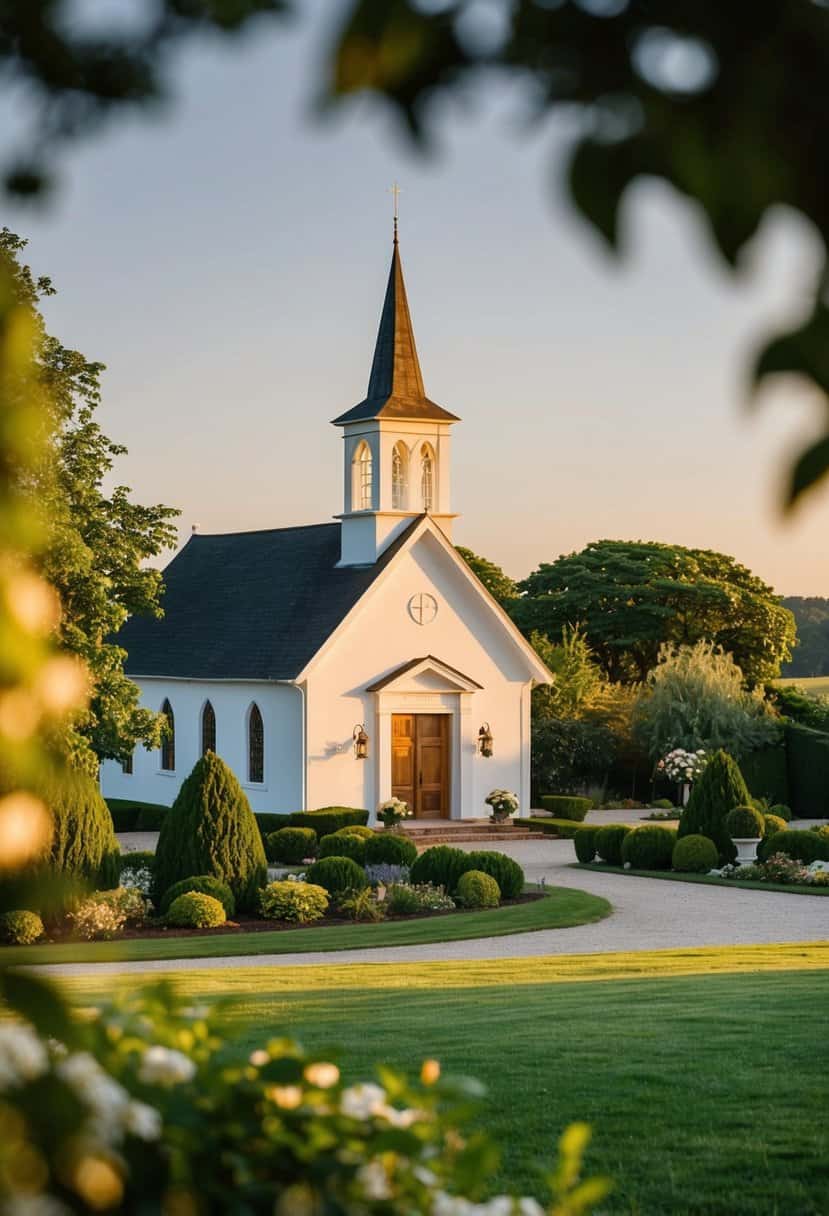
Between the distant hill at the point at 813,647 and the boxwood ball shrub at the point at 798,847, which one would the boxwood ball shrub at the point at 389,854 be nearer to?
the boxwood ball shrub at the point at 798,847

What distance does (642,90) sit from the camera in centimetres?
173

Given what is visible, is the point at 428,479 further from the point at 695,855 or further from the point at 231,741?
the point at 695,855

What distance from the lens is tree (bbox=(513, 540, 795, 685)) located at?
5528 centimetres

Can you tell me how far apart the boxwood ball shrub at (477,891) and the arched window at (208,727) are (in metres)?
15.4

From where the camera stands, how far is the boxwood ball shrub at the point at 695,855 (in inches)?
1037

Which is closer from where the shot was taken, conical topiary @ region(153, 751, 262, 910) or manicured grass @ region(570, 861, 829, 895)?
conical topiary @ region(153, 751, 262, 910)

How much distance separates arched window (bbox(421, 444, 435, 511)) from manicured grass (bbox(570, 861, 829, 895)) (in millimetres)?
11008

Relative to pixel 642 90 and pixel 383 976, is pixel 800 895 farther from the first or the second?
pixel 642 90

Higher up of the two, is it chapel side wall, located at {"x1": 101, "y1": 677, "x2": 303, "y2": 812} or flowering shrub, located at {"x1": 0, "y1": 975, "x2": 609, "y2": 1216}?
chapel side wall, located at {"x1": 101, "y1": 677, "x2": 303, "y2": 812}

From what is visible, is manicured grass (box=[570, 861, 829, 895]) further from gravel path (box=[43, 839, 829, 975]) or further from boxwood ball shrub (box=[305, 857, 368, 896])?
boxwood ball shrub (box=[305, 857, 368, 896])

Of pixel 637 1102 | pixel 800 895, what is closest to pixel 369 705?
pixel 800 895

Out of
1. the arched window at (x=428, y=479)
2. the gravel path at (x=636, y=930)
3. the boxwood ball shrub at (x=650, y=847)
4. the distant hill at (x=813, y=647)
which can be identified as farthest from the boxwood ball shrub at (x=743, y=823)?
the distant hill at (x=813, y=647)

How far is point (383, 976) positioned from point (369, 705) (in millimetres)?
19825

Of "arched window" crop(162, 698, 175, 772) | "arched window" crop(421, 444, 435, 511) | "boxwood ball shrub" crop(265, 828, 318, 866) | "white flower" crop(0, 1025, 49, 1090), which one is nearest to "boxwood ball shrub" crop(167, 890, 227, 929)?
"boxwood ball shrub" crop(265, 828, 318, 866)
